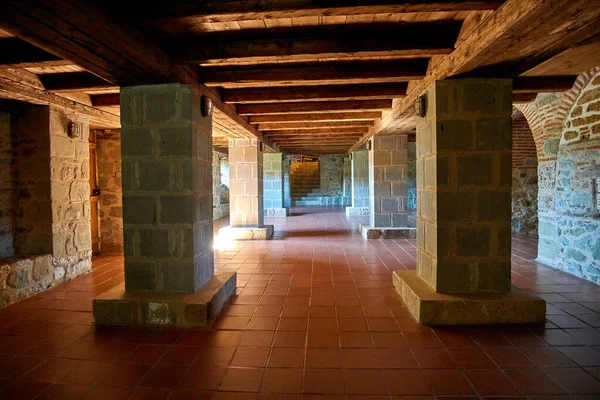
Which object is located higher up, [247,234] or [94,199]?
[94,199]

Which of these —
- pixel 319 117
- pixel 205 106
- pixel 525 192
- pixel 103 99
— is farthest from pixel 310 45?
pixel 525 192

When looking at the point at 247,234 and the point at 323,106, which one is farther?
the point at 247,234

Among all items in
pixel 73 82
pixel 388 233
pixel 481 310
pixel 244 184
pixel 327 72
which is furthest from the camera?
pixel 244 184

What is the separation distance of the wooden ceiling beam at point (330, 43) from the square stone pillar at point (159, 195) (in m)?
0.41

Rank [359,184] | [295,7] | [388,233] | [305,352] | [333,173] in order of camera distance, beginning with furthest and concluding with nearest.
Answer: [333,173] < [359,184] < [388,233] < [305,352] < [295,7]

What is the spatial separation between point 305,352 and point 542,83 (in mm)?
3390

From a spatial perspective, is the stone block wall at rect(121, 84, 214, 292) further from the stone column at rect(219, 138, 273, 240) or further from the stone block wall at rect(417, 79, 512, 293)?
the stone column at rect(219, 138, 273, 240)

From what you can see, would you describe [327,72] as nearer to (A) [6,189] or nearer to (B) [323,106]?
(B) [323,106]

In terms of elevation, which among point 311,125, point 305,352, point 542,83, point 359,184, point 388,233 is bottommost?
point 305,352

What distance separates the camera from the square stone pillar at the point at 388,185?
21.2 feet

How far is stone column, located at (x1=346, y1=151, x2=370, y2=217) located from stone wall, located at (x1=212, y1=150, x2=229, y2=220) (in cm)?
411

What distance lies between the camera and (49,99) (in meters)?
3.50

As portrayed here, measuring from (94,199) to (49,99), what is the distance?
2349mm

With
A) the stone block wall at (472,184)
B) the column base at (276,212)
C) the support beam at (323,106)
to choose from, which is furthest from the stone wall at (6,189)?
the column base at (276,212)
